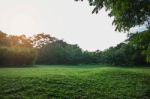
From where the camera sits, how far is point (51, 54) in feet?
240

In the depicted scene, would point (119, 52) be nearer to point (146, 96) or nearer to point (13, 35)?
point (13, 35)

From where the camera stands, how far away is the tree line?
53219 mm

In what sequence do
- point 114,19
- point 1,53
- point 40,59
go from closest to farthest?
1. point 114,19
2. point 1,53
3. point 40,59

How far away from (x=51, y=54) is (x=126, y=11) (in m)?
56.6

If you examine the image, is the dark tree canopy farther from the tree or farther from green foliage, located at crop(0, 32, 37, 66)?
the tree

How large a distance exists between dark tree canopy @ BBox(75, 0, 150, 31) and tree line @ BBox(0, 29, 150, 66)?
89.0 ft

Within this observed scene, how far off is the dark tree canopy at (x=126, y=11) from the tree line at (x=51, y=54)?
89.0ft

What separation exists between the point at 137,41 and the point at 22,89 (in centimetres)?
815

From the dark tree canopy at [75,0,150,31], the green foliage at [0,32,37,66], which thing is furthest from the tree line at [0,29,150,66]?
the dark tree canopy at [75,0,150,31]

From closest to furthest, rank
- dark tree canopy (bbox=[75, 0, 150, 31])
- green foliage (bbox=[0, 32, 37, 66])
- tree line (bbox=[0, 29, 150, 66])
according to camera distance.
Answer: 1. dark tree canopy (bbox=[75, 0, 150, 31])
2. green foliage (bbox=[0, 32, 37, 66])
3. tree line (bbox=[0, 29, 150, 66])

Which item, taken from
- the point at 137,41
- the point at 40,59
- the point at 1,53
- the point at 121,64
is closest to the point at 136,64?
the point at 121,64

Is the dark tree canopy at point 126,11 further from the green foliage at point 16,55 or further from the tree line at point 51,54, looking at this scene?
the green foliage at point 16,55

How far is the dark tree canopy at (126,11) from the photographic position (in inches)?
632

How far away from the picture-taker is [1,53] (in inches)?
1987
